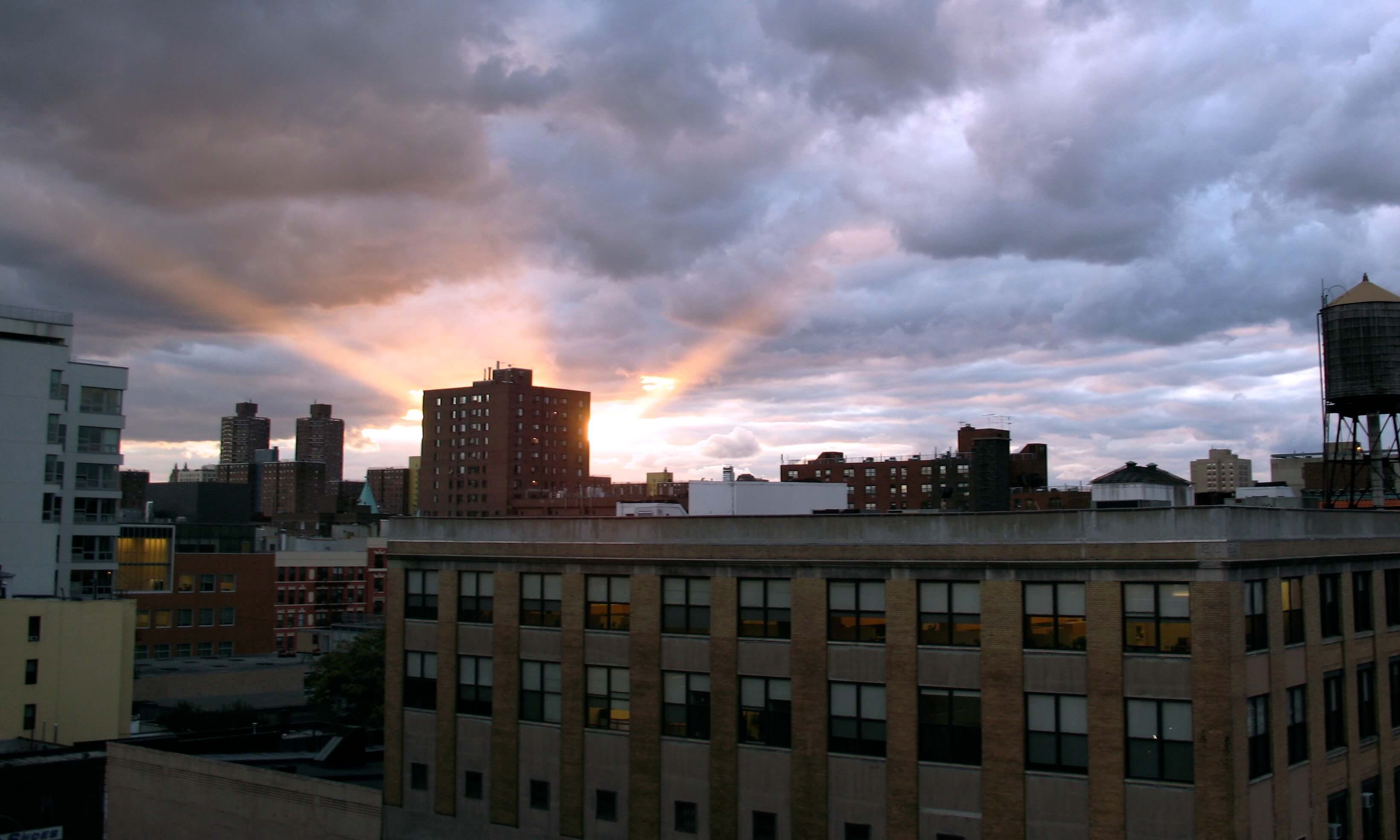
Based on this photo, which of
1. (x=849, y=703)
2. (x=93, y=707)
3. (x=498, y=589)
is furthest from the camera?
(x=93, y=707)

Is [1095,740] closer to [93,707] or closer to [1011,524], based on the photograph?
[1011,524]

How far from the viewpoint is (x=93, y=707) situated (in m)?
66.6

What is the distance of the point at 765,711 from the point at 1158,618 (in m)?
12.6

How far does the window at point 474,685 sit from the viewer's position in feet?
144

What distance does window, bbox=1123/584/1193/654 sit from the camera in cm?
3097

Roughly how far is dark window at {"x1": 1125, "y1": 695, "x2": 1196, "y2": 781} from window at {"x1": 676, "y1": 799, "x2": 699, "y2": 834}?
46.8 feet

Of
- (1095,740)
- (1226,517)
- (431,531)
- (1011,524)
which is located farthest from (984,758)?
(431,531)

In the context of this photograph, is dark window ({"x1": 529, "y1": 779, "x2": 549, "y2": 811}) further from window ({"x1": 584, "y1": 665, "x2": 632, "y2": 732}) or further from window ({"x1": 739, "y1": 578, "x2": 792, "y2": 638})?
window ({"x1": 739, "y1": 578, "x2": 792, "y2": 638})

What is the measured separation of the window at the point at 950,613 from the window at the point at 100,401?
78.5m

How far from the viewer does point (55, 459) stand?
8531 cm

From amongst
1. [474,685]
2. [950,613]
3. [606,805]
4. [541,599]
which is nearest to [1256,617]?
[950,613]

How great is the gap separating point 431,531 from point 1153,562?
27891 millimetres

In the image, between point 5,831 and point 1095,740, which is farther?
point 5,831

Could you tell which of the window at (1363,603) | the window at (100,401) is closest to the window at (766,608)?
the window at (1363,603)
